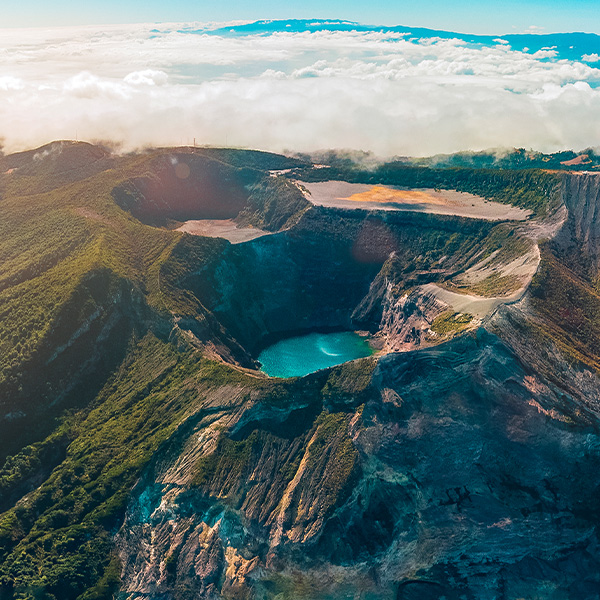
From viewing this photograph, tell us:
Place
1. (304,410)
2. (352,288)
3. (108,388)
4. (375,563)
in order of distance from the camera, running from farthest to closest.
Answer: (352,288), (108,388), (304,410), (375,563)

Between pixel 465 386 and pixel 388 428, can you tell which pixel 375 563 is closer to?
pixel 388 428

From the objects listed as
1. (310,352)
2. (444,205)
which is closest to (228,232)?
(310,352)

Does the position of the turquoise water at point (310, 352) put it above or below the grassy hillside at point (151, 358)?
below

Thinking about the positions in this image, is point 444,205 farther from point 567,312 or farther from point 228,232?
point 228,232

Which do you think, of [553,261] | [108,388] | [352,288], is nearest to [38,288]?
[108,388]

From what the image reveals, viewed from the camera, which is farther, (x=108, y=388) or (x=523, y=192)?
(x=523, y=192)

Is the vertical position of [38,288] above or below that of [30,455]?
above

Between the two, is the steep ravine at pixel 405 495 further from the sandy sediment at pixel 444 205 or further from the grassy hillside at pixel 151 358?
the sandy sediment at pixel 444 205

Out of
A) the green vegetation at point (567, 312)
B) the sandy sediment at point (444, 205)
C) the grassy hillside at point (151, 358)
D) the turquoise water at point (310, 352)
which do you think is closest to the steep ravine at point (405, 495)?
the grassy hillside at point (151, 358)
